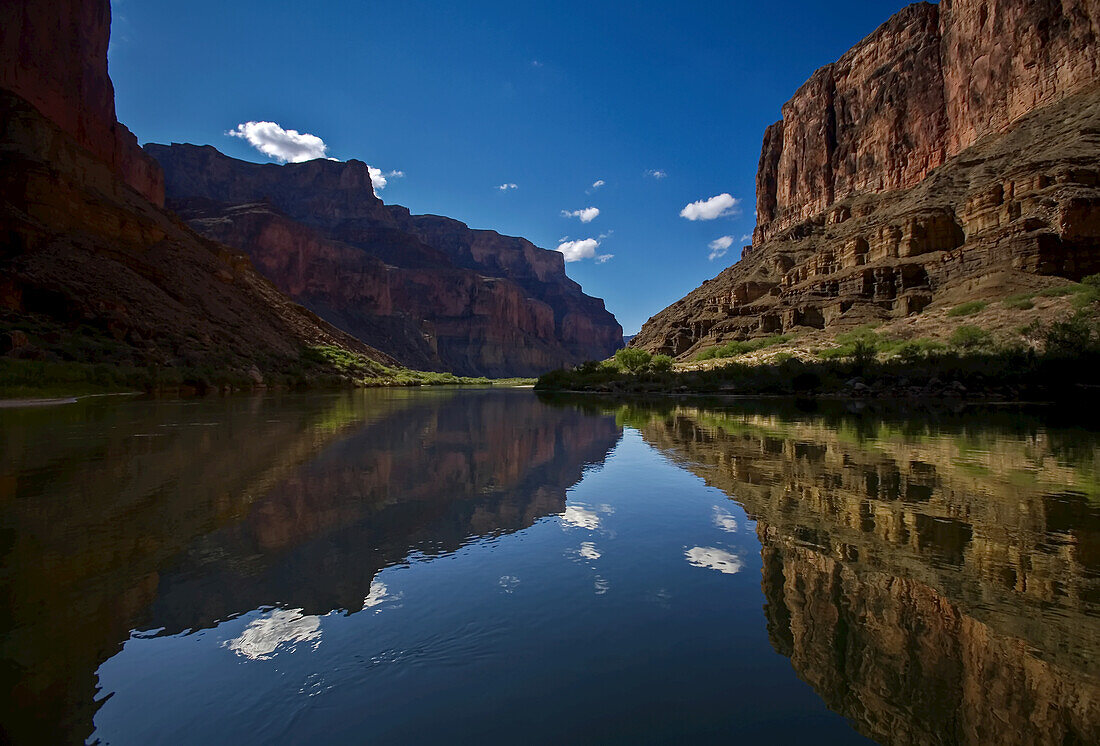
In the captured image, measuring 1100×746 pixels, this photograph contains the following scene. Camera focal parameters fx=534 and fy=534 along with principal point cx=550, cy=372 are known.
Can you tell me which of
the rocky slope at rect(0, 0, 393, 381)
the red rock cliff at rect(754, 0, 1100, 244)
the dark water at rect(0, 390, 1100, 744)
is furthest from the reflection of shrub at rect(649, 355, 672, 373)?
the red rock cliff at rect(754, 0, 1100, 244)

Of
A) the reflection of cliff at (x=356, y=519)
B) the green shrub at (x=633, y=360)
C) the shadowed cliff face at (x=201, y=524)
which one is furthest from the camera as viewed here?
the green shrub at (x=633, y=360)

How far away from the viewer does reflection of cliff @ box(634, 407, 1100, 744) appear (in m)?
2.45

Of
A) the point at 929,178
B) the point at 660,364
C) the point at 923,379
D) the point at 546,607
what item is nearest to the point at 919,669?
the point at 546,607

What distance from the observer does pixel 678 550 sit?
4824 mm

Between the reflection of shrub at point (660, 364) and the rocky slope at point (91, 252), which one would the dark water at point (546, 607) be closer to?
the rocky slope at point (91, 252)

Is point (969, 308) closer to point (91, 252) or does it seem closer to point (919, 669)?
point (919, 669)

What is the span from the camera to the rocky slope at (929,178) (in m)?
37.7

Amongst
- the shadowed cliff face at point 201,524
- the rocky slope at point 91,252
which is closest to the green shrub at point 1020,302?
the shadowed cliff face at point 201,524

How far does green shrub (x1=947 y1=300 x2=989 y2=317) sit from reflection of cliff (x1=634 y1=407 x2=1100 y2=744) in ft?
102

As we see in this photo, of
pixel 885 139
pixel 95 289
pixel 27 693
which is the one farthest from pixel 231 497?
pixel 885 139

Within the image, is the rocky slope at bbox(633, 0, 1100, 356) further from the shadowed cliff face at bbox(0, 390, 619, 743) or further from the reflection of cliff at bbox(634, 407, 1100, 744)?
the shadowed cliff face at bbox(0, 390, 619, 743)

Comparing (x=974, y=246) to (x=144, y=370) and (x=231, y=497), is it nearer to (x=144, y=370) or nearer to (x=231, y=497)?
(x=231, y=497)

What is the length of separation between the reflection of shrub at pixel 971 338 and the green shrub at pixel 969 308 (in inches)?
193

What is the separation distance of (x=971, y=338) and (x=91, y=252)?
5520 cm
